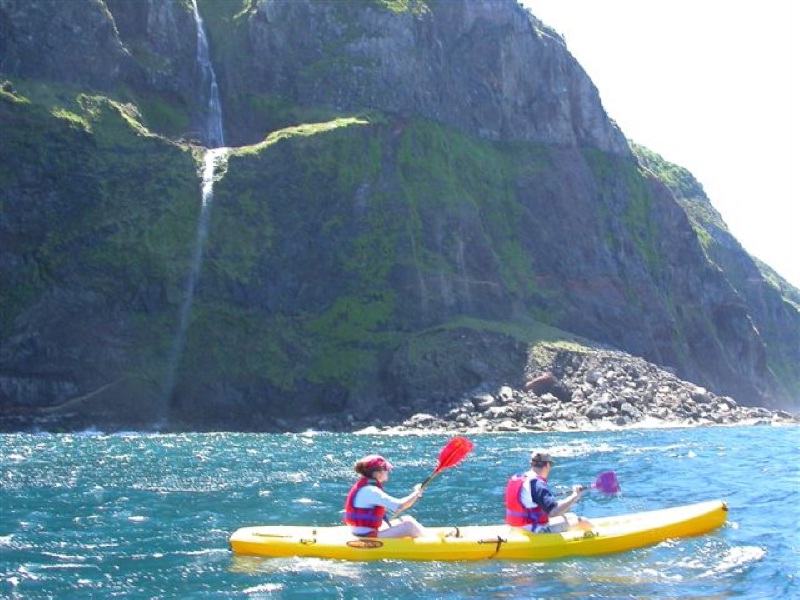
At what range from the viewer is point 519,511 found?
22.2 meters

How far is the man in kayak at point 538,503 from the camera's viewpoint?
2178 cm

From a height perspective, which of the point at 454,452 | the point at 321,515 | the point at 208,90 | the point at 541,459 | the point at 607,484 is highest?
the point at 208,90

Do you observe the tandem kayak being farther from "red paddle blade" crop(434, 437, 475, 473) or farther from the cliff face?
the cliff face

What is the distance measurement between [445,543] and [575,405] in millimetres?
55409

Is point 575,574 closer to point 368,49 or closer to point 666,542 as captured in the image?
point 666,542

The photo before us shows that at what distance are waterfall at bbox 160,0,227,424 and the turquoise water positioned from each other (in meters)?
23.6

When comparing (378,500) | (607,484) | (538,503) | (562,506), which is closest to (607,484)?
(607,484)

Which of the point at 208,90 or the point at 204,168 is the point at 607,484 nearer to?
the point at 204,168

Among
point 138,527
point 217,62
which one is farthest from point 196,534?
point 217,62

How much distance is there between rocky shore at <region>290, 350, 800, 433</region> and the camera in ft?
230

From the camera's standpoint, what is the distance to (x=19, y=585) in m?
18.1

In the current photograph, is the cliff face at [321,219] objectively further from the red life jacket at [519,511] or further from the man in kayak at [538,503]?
the man in kayak at [538,503]

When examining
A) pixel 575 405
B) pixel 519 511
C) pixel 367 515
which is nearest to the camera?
pixel 367 515

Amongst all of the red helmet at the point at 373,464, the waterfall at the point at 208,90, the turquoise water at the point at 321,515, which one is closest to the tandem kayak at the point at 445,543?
the turquoise water at the point at 321,515
